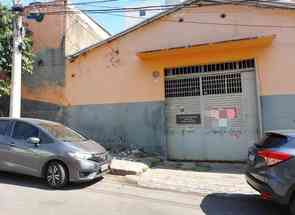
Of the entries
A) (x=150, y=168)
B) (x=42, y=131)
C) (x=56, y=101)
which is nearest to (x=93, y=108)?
A: (x=56, y=101)

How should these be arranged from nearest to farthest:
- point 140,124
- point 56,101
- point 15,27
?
point 15,27
point 140,124
point 56,101

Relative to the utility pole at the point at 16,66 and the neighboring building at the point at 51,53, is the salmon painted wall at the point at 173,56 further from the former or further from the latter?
the utility pole at the point at 16,66

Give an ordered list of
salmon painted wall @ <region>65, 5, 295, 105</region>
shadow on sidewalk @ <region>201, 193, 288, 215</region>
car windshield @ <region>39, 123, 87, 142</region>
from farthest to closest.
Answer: salmon painted wall @ <region>65, 5, 295, 105</region> < car windshield @ <region>39, 123, 87, 142</region> < shadow on sidewalk @ <region>201, 193, 288, 215</region>

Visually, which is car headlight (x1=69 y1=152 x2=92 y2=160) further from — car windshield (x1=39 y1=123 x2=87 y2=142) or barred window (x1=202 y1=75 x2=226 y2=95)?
barred window (x1=202 y1=75 x2=226 y2=95)

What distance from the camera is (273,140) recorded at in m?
5.67

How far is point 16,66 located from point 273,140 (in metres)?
8.72

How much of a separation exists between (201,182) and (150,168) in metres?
2.14

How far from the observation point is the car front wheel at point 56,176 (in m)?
7.22

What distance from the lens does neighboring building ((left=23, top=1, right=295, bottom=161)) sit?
10.2 metres

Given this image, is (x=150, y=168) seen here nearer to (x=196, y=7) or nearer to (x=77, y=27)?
(x=196, y=7)

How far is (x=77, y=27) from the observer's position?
1407cm

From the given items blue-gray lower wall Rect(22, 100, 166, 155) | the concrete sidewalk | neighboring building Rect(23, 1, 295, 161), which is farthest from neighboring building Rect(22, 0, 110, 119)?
the concrete sidewalk

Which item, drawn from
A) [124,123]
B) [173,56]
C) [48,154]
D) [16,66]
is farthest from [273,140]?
[16,66]

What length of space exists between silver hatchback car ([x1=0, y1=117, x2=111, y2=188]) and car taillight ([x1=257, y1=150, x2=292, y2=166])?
3.91m
